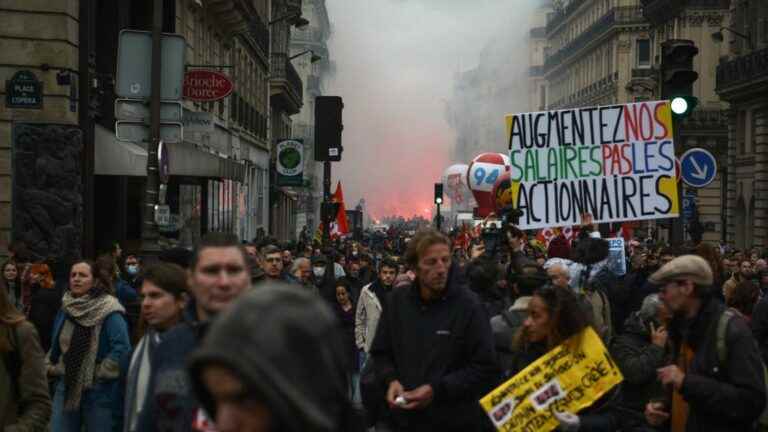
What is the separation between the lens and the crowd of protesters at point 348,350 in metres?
2.39

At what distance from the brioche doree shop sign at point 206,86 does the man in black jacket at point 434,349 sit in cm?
1329

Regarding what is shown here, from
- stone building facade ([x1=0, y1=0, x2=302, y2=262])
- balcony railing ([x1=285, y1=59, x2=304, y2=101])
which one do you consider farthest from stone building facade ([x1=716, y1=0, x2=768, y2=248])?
stone building facade ([x1=0, y1=0, x2=302, y2=262])

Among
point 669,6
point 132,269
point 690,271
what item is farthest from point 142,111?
point 669,6

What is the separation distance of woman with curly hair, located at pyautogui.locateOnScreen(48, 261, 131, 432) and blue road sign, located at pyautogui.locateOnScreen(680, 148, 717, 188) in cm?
736

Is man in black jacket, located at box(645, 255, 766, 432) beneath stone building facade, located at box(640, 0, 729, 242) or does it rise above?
beneath

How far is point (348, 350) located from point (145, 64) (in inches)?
285

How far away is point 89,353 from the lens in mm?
8117

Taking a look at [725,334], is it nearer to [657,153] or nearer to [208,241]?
[208,241]

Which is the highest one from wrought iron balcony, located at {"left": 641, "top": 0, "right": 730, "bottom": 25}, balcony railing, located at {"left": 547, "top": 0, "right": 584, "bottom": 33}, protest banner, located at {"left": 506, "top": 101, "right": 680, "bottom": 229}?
balcony railing, located at {"left": 547, "top": 0, "right": 584, "bottom": 33}

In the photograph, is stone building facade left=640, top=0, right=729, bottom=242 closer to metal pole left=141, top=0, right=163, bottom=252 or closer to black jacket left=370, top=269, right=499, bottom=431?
metal pole left=141, top=0, right=163, bottom=252

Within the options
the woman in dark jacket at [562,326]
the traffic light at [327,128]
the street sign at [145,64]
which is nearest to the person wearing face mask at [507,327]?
the woman in dark jacket at [562,326]

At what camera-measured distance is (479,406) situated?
6.38 metres

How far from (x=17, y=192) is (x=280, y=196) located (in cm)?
3682

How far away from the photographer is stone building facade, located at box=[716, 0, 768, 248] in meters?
43.4
